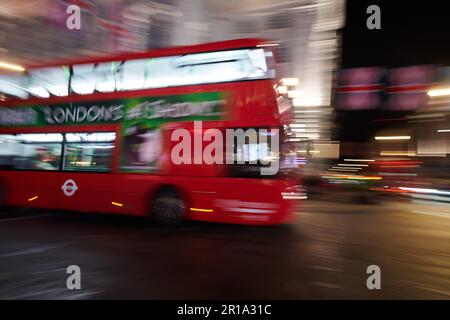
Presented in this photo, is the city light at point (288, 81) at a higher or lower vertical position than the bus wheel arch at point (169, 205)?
higher

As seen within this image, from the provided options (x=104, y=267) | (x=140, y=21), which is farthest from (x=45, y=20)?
(x=104, y=267)

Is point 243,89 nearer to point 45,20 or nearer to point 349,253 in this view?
point 349,253

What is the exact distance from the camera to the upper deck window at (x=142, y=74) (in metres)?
7.92

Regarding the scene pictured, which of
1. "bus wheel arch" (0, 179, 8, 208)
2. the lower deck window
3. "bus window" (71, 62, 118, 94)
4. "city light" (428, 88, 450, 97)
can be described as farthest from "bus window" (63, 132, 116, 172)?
"city light" (428, 88, 450, 97)

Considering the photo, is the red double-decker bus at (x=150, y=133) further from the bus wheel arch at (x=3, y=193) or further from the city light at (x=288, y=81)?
the city light at (x=288, y=81)

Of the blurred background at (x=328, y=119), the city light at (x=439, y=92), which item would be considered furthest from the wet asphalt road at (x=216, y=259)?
the city light at (x=439, y=92)

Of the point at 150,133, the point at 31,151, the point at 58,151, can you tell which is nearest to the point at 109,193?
the point at 150,133

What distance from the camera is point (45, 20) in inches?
852

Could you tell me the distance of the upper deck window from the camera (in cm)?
792

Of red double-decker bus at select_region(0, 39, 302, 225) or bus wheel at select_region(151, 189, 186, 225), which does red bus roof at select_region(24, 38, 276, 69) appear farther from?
bus wheel at select_region(151, 189, 186, 225)

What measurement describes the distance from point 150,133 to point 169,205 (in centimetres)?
162

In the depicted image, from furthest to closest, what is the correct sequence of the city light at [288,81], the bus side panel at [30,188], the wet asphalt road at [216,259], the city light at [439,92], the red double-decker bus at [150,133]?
1. the city light at [439,92]
2. the bus side panel at [30,188]
3. the city light at [288,81]
4. the red double-decker bus at [150,133]
5. the wet asphalt road at [216,259]

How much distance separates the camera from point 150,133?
867 cm
